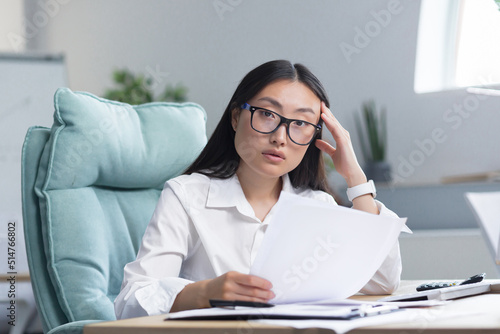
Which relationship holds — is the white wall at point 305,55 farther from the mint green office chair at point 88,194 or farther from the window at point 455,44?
the mint green office chair at point 88,194

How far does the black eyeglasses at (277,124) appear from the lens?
133cm

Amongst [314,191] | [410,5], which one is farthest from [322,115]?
[410,5]

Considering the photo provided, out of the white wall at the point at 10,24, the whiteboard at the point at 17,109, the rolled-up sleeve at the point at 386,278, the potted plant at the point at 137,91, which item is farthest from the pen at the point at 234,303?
the white wall at the point at 10,24

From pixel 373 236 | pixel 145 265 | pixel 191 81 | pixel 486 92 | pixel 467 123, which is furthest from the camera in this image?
pixel 191 81

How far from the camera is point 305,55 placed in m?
3.69

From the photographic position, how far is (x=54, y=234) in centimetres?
145

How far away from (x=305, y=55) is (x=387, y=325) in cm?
318

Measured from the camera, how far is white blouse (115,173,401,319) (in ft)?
4.14

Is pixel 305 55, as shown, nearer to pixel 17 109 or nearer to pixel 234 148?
pixel 17 109

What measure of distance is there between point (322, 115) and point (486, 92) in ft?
6.53

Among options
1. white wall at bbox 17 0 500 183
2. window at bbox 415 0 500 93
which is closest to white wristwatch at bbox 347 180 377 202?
white wall at bbox 17 0 500 183

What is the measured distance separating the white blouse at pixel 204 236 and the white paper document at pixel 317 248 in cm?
40

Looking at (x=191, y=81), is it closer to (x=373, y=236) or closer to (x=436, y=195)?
(x=436, y=195)

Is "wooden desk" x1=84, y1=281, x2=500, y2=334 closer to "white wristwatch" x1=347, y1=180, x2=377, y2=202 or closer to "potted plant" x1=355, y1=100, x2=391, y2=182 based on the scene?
"white wristwatch" x1=347, y1=180, x2=377, y2=202
